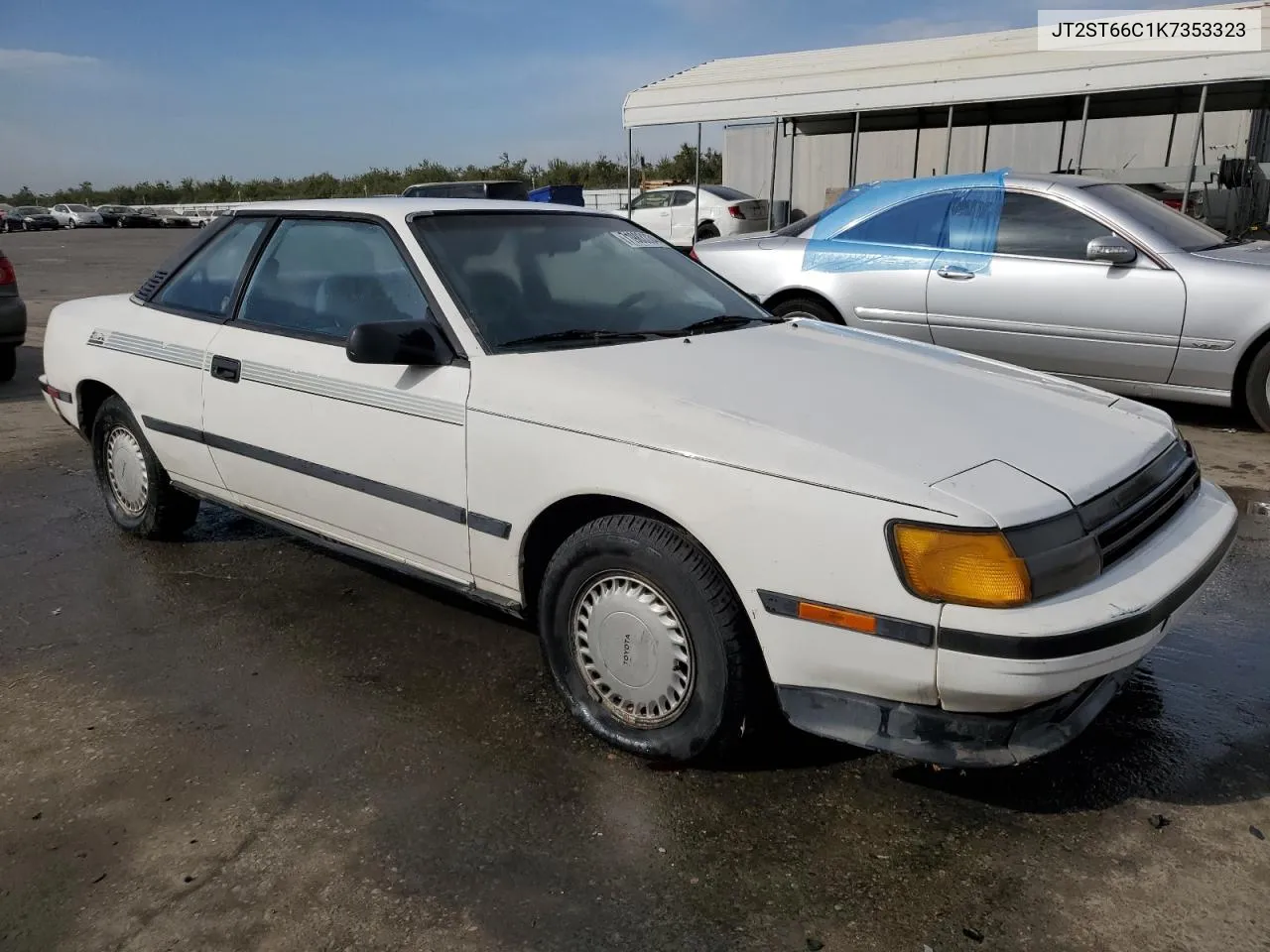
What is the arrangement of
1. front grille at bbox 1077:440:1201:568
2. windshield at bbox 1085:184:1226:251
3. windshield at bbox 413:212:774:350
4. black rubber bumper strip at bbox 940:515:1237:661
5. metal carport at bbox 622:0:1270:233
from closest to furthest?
black rubber bumper strip at bbox 940:515:1237:661
front grille at bbox 1077:440:1201:568
windshield at bbox 413:212:774:350
windshield at bbox 1085:184:1226:251
metal carport at bbox 622:0:1270:233

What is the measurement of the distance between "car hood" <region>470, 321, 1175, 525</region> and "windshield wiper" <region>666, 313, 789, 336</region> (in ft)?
0.34

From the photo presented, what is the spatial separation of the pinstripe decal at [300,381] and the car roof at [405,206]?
604 millimetres

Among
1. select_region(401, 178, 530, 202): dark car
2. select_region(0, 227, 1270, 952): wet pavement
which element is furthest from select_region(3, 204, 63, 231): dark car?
select_region(0, 227, 1270, 952): wet pavement

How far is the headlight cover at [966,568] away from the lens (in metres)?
2.05

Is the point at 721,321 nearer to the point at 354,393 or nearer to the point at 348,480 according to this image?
the point at 354,393

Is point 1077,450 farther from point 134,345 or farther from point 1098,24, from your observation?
point 1098,24

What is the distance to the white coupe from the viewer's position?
211 cm

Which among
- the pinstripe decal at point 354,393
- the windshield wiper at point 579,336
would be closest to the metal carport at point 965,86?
the windshield wiper at point 579,336

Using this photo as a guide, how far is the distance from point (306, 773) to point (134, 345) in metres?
2.23

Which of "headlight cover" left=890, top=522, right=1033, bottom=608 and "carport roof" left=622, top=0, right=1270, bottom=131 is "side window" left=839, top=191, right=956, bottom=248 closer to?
"carport roof" left=622, top=0, right=1270, bottom=131

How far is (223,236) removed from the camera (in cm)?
398

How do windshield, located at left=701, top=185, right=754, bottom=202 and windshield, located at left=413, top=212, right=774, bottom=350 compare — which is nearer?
windshield, located at left=413, top=212, right=774, bottom=350

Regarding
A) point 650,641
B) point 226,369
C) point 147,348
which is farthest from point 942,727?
point 147,348

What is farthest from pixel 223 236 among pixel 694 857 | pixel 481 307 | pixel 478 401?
pixel 694 857
